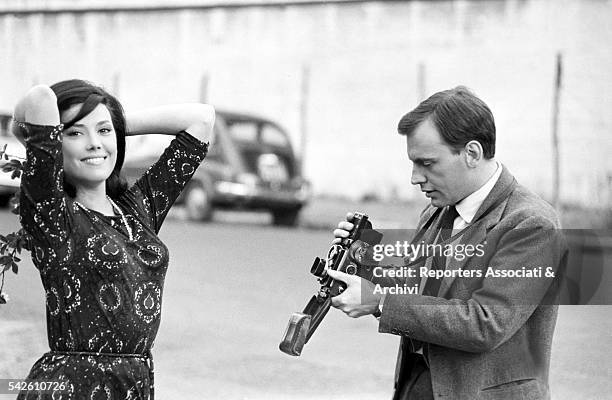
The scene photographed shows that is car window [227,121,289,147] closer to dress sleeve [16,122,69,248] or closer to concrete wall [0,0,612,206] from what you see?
concrete wall [0,0,612,206]

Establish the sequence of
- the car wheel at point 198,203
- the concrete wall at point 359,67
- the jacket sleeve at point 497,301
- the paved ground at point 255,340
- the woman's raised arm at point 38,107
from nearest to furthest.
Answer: the woman's raised arm at point 38,107
the jacket sleeve at point 497,301
the paved ground at point 255,340
the concrete wall at point 359,67
the car wheel at point 198,203

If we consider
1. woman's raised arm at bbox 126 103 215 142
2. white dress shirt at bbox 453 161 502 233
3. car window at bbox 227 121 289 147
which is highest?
woman's raised arm at bbox 126 103 215 142

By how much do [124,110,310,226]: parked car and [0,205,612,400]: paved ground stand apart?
1045 millimetres

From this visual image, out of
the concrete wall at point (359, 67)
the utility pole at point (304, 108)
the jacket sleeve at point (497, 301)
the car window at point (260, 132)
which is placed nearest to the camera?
the jacket sleeve at point (497, 301)

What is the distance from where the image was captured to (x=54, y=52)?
31.7 ft

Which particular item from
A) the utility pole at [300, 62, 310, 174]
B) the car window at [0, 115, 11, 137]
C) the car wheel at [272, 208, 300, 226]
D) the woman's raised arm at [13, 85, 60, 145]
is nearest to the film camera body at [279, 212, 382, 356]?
the woman's raised arm at [13, 85, 60, 145]

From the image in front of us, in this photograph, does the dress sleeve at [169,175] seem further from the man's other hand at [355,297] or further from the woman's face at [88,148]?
the man's other hand at [355,297]

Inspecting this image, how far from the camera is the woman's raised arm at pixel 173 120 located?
2336 mm

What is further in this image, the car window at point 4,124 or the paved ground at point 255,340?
the car window at point 4,124

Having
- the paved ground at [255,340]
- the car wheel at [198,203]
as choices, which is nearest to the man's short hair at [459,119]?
the paved ground at [255,340]

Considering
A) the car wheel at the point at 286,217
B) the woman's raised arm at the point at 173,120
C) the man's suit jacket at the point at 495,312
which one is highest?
the woman's raised arm at the point at 173,120

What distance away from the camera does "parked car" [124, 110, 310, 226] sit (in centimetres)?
955

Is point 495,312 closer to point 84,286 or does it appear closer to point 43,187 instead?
point 84,286

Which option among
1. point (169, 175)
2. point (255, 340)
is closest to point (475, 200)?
point (169, 175)
